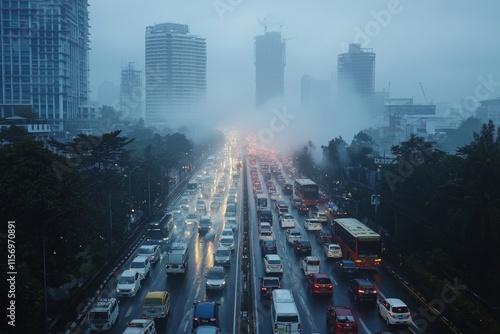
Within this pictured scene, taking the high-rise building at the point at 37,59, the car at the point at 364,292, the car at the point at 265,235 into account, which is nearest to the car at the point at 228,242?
the car at the point at 265,235

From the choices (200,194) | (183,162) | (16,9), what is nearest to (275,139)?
(183,162)

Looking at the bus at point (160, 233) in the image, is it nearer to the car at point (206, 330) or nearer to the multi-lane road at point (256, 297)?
the multi-lane road at point (256, 297)

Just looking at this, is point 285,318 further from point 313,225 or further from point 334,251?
point 313,225

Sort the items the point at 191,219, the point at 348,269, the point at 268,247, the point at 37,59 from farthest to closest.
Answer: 1. the point at 37,59
2. the point at 191,219
3. the point at 268,247
4. the point at 348,269

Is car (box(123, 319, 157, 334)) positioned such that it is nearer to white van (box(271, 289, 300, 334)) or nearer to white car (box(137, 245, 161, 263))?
white van (box(271, 289, 300, 334))

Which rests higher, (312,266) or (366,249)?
(366,249)

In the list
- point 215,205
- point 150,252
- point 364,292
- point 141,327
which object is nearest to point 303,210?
point 215,205

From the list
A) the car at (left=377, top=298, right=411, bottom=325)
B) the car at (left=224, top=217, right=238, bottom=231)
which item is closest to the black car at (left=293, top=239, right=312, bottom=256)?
the car at (left=224, top=217, right=238, bottom=231)
